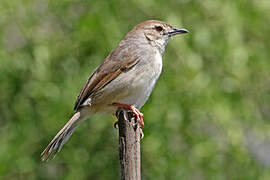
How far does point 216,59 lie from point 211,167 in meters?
1.26

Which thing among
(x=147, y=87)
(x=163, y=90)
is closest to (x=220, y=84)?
(x=163, y=90)

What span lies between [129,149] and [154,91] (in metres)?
2.24

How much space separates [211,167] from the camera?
642 centimetres

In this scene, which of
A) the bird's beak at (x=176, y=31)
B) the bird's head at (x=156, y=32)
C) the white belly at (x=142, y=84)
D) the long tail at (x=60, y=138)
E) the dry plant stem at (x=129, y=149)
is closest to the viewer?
the dry plant stem at (x=129, y=149)

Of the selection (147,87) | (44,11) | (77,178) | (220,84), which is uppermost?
(44,11)

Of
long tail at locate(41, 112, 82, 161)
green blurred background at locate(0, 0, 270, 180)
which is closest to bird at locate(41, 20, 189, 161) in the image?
long tail at locate(41, 112, 82, 161)

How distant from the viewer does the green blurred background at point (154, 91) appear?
6.36 meters

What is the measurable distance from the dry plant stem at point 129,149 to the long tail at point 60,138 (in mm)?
1209

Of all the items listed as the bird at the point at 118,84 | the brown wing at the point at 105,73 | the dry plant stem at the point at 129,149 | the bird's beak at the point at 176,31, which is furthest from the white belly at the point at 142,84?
the dry plant stem at the point at 129,149

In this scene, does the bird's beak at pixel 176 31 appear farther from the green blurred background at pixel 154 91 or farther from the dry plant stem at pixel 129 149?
the dry plant stem at pixel 129 149

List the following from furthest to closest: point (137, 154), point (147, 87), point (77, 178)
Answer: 1. point (77, 178)
2. point (147, 87)
3. point (137, 154)

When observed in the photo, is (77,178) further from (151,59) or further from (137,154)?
(137,154)

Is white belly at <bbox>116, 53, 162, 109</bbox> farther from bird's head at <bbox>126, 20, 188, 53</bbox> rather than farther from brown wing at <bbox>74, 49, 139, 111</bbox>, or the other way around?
bird's head at <bbox>126, 20, 188, 53</bbox>

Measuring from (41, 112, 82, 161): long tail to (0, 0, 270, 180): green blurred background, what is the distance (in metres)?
0.50
